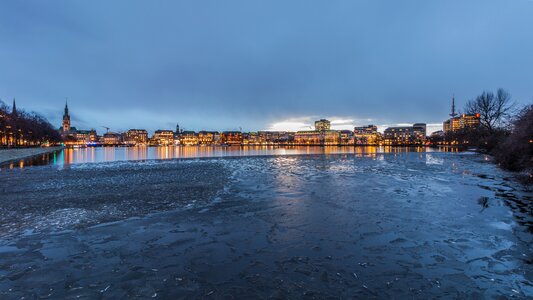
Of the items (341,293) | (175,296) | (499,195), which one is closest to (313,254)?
(341,293)

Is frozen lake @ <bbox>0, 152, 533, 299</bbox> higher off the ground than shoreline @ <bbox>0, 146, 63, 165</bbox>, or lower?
lower

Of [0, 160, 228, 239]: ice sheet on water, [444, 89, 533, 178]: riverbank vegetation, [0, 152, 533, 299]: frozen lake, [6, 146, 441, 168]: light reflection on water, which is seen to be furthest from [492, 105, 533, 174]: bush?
[6, 146, 441, 168]: light reflection on water

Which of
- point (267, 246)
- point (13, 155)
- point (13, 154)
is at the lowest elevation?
point (267, 246)

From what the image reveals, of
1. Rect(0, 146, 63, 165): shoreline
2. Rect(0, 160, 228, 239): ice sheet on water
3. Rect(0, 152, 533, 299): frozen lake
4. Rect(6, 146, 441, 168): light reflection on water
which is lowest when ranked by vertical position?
Rect(0, 152, 533, 299): frozen lake

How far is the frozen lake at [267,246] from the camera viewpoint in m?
5.32

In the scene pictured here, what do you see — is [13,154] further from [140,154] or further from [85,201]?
[85,201]

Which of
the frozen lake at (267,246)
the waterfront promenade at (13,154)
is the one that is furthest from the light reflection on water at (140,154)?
the frozen lake at (267,246)

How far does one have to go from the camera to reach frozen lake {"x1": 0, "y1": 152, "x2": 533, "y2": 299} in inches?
210

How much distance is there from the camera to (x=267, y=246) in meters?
7.37

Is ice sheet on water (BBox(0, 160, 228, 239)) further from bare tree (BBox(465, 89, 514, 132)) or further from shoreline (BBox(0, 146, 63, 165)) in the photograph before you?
bare tree (BBox(465, 89, 514, 132))

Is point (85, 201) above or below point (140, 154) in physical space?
below

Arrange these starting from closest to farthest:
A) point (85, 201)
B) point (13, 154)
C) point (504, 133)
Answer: point (85, 201)
point (504, 133)
point (13, 154)

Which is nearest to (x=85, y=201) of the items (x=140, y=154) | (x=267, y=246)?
(x=267, y=246)

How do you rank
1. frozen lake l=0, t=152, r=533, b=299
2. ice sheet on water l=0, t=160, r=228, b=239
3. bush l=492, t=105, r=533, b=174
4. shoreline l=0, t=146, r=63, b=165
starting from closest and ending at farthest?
frozen lake l=0, t=152, r=533, b=299 < ice sheet on water l=0, t=160, r=228, b=239 < bush l=492, t=105, r=533, b=174 < shoreline l=0, t=146, r=63, b=165
